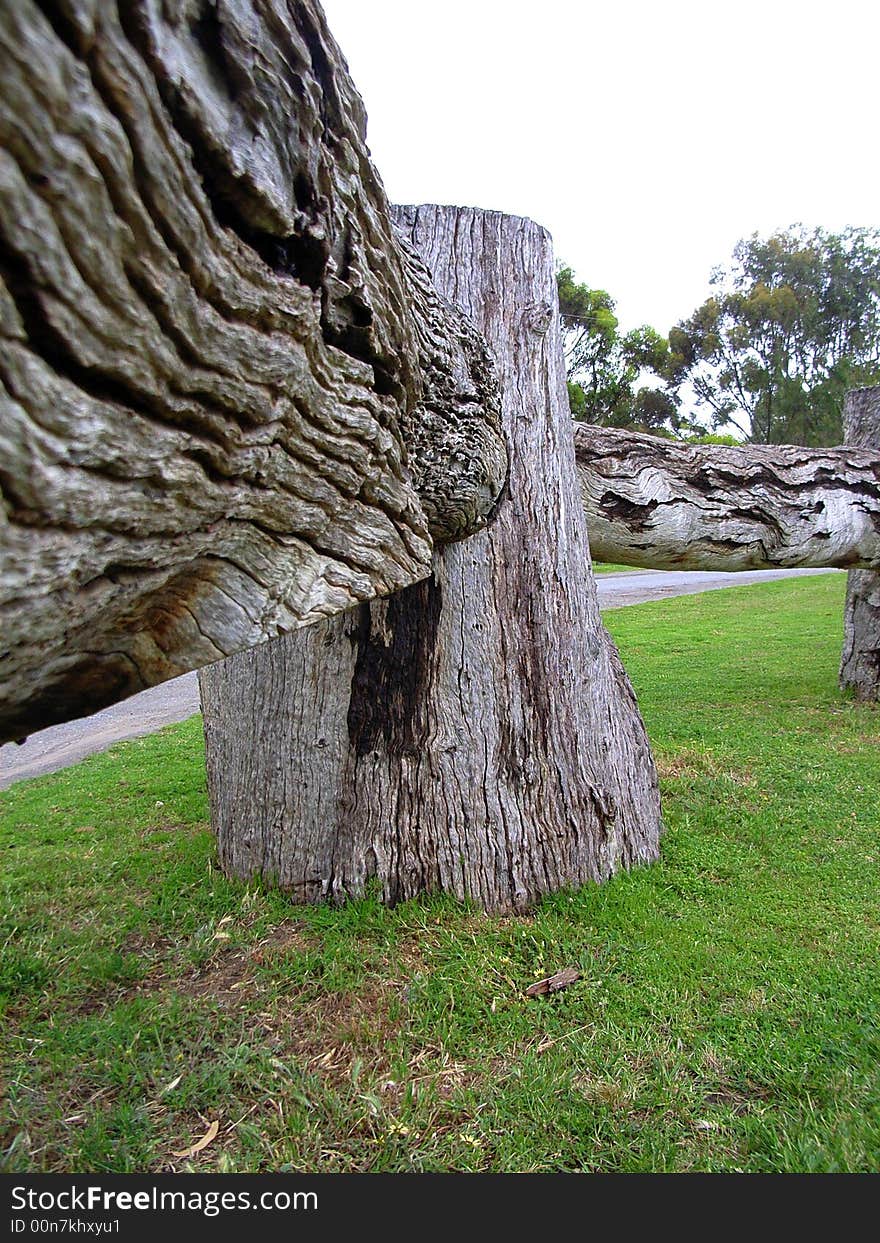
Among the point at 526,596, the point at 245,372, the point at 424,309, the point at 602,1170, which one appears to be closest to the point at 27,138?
the point at 245,372

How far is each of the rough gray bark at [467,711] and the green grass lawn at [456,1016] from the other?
7.0 inches

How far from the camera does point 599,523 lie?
11.7ft

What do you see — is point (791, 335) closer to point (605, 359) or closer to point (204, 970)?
point (605, 359)

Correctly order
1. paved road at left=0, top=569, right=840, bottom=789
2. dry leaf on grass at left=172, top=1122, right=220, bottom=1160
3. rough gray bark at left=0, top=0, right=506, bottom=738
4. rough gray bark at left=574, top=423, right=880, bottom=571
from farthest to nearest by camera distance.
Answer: paved road at left=0, top=569, right=840, bottom=789 → rough gray bark at left=574, top=423, right=880, bottom=571 → dry leaf on grass at left=172, top=1122, right=220, bottom=1160 → rough gray bark at left=0, top=0, right=506, bottom=738

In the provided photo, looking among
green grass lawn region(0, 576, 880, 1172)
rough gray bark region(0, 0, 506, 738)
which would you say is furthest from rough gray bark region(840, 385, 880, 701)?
rough gray bark region(0, 0, 506, 738)

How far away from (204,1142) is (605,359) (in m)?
27.2

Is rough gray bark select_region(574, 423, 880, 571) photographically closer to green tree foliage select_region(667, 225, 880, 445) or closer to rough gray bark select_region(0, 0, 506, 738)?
rough gray bark select_region(0, 0, 506, 738)

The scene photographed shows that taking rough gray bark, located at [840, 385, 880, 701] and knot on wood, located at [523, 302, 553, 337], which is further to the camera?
rough gray bark, located at [840, 385, 880, 701]

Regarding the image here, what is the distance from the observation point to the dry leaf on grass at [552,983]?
7.87ft

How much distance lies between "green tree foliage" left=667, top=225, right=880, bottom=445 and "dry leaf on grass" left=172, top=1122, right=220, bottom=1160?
32.9 meters

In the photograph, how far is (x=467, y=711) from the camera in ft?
9.29

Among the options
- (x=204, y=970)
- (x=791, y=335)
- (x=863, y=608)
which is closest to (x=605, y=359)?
(x=791, y=335)

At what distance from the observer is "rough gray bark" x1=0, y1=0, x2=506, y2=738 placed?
76cm

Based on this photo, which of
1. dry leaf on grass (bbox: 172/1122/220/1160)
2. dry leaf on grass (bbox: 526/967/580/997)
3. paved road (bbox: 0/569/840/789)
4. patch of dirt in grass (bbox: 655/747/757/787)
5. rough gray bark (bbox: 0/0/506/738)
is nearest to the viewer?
rough gray bark (bbox: 0/0/506/738)
